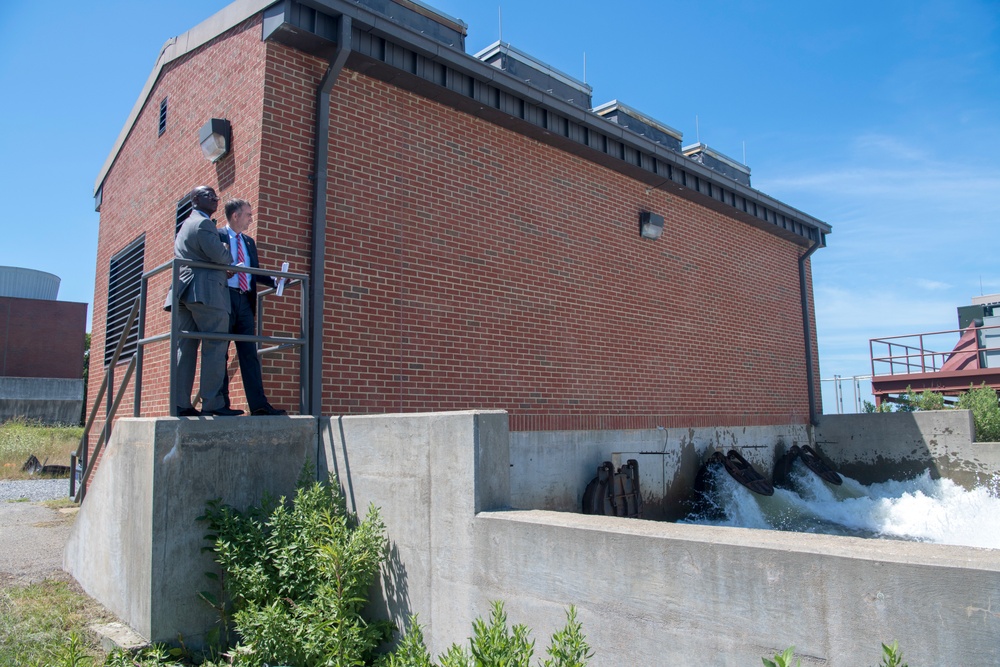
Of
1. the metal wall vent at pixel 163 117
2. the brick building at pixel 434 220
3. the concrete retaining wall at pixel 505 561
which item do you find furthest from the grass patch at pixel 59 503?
the metal wall vent at pixel 163 117

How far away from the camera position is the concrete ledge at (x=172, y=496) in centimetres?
455

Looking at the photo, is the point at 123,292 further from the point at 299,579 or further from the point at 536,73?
the point at 299,579

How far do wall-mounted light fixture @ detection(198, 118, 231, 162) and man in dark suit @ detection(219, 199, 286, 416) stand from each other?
1.47 m

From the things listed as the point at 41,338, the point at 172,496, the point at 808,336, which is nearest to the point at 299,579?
the point at 172,496

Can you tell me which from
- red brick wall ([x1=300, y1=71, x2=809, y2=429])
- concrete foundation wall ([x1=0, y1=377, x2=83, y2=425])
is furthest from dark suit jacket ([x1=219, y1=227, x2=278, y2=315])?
concrete foundation wall ([x1=0, y1=377, x2=83, y2=425])

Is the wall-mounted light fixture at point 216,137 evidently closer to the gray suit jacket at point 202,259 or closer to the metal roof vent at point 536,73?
the gray suit jacket at point 202,259

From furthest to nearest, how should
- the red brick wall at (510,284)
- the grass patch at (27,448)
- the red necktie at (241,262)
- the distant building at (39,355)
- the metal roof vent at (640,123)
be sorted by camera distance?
the distant building at (39,355) → the grass patch at (27,448) → the metal roof vent at (640,123) → the red brick wall at (510,284) → the red necktie at (241,262)

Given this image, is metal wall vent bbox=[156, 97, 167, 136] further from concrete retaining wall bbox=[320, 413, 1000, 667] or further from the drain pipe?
the drain pipe

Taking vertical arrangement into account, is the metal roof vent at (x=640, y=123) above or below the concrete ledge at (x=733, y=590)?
above

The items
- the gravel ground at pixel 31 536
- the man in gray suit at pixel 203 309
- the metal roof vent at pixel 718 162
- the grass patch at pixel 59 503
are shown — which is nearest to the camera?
the man in gray suit at pixel 203 309

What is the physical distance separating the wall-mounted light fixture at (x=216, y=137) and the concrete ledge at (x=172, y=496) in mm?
2945

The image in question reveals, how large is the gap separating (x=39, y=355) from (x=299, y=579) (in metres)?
40.6

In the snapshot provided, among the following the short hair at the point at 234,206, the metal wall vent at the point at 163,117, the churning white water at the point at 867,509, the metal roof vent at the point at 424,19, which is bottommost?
the churning white water at the point at 867,509

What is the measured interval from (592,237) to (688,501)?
13.2 ft
